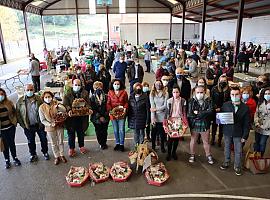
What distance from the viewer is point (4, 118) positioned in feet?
14.0

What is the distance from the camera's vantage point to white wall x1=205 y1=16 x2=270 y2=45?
19.5 metres

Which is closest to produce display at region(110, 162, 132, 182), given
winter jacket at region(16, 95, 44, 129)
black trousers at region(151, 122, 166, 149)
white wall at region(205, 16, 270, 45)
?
black trousers at region(151, 122, 166, 149)

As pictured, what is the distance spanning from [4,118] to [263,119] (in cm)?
463

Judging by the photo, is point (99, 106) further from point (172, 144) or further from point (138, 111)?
point (172, 144)

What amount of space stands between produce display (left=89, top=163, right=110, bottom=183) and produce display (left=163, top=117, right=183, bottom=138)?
1.34 m

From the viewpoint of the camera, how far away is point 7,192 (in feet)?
12.8

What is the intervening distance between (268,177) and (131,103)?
2825 mm

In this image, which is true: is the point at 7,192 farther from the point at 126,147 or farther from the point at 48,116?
the point at 126,147

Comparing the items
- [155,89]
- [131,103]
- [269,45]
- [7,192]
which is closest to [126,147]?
[131,103]

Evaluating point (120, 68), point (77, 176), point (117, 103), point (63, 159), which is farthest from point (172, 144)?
point (120, 68)

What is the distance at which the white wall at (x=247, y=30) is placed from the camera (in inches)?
766

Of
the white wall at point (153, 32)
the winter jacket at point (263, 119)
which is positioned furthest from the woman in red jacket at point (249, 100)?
the white wall at point (153, 32)

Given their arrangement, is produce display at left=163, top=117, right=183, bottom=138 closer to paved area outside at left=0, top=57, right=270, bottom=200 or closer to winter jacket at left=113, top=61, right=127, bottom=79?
paved area outside at left=0, top=57, right=270, bottom=200

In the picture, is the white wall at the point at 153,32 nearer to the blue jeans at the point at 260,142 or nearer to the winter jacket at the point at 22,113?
the winter jacket at the point at 22,113
